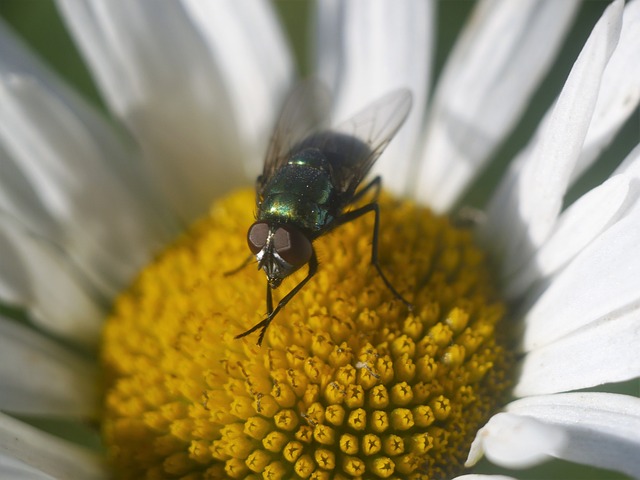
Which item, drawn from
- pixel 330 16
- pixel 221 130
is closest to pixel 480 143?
pixel 330 16

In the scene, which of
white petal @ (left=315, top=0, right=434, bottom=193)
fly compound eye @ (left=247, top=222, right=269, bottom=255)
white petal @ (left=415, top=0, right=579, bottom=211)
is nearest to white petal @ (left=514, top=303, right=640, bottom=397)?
fly compound eye @ (left=247, top=222, right=269, bottom=255)

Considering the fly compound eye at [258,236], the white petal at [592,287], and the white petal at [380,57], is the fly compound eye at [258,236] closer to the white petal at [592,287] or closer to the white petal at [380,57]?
the white petal at [592,287]

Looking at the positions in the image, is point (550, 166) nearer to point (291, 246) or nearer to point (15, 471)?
point (291, 246)

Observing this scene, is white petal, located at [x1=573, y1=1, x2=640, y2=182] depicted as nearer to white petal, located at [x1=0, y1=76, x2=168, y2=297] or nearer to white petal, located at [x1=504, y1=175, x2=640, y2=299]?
white petal, located at [x1=504, y1=175, x2=640, y2=299]

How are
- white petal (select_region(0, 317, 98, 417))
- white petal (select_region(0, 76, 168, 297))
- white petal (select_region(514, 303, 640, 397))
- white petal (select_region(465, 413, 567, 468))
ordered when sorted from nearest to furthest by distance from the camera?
white petal (select_region(465, 413, 567, 468)) < white petal (select_region(514, 303, 640, 397)) < white petal (select_region(0, 317, 98, 417)) < white petal (select_region(0, 76, 168, 297))

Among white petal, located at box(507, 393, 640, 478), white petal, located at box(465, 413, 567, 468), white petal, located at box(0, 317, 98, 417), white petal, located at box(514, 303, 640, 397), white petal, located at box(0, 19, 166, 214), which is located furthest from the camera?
white petal, located at box(0, 19, 166, 214)

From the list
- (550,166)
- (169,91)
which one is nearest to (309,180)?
(550,166)

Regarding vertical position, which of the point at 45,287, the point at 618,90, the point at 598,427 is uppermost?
the point at 45,287
